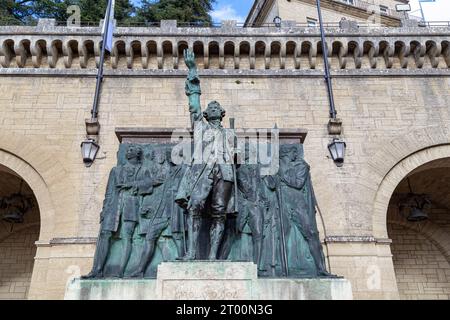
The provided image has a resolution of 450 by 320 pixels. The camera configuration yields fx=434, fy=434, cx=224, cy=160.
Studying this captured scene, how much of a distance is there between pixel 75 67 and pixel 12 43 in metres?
1.73

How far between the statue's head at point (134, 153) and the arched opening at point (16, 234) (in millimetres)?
6244

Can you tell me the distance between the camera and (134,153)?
6434 mm

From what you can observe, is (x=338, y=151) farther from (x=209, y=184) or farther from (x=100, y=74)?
(x=100, y=74)

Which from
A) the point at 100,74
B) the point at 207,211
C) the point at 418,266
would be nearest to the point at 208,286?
the point at 207,211

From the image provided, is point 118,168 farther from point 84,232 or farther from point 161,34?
point 161,34

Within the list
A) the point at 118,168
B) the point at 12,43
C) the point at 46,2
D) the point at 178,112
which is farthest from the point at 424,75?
the point at 46,2

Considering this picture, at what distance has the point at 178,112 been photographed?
11000 mm

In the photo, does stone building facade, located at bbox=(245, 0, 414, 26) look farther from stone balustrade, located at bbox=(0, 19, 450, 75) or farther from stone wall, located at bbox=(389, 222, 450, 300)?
stone wall, located at bbox=(389, 222, 450, 300)

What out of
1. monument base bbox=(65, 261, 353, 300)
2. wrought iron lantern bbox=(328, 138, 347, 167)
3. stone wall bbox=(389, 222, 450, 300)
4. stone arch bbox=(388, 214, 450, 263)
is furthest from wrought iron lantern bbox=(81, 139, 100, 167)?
stone wall bbox=(389, 222, 450, 300)

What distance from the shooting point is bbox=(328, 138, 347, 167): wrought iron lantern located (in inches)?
403

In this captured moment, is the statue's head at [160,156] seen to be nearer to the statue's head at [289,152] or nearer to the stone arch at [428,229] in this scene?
the statue's head at [289,152]

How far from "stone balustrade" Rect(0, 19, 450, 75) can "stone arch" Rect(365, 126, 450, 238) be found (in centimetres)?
218

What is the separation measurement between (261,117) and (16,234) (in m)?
7.80
